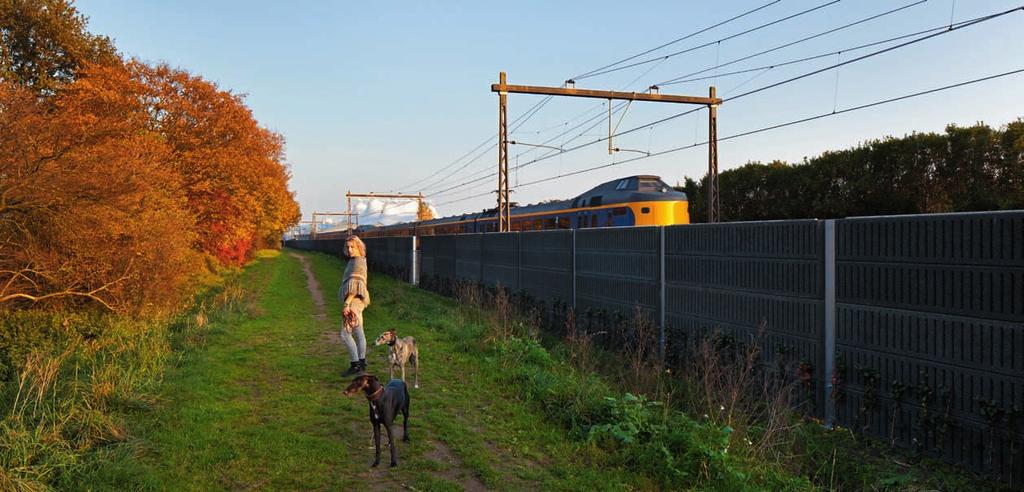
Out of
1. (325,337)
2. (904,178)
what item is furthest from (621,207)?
(904,178)

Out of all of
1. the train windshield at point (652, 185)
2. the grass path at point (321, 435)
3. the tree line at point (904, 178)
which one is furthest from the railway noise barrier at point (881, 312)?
the tree line at point (904, 178)

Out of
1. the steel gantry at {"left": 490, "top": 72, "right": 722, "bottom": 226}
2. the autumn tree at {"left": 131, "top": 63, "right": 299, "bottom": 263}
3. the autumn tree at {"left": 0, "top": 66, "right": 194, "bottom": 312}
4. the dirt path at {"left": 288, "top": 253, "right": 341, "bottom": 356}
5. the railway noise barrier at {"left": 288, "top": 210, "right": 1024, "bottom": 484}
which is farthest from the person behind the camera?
the autumn tree at {"left": 131, "top": 63, "right": 299, "bottom": 263}

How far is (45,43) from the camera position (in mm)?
26266

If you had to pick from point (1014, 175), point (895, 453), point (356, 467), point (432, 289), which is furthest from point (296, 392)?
point (1014, 175)

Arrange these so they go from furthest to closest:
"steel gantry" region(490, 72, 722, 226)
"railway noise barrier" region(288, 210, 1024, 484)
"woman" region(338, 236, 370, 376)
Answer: "steel gantry" region(490, 72, 722, 226)
"woman" region(338, 236, 370, 376)
"railway noise barrier" region(288, 210, 1024, 484)

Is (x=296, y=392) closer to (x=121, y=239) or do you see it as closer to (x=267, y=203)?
(x=121, y=239)

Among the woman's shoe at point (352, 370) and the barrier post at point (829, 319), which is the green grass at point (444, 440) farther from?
the barrier post at point (829, 319)

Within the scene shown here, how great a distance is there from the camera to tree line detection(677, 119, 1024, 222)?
969 inches

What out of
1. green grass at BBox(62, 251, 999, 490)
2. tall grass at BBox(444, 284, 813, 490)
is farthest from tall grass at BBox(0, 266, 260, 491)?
tall grass at BBox(444, 284, 813, 490)

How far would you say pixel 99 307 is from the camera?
12273 millimetres

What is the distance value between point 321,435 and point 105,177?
8039mm

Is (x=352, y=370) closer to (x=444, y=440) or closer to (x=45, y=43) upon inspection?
(x=444, y=440)

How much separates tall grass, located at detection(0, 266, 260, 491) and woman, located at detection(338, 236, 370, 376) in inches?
86.7

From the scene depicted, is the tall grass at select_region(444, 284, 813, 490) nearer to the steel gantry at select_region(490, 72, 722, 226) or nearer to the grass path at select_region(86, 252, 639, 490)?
the grass path at select_region(86, 252, 639, 490)
